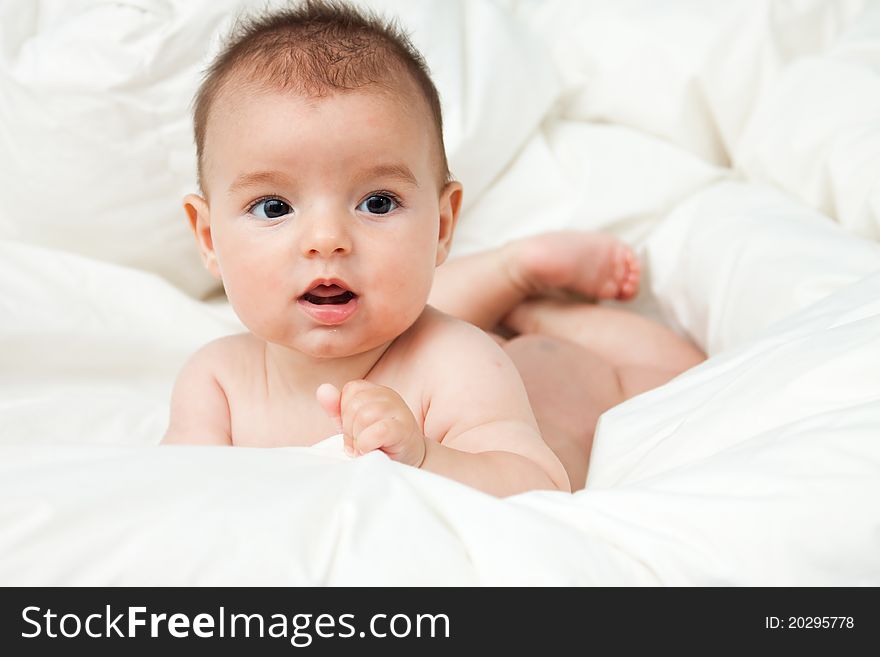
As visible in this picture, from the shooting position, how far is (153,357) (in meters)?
1.51

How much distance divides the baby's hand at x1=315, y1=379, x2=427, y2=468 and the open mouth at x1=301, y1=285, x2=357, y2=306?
6.0 inches

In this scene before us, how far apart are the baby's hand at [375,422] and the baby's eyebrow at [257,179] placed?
23 cm

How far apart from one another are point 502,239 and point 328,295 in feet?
2.46

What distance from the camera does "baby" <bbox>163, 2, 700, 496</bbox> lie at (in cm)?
100

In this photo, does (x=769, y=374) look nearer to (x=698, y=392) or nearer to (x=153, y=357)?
Answer: (x=698, y=392)

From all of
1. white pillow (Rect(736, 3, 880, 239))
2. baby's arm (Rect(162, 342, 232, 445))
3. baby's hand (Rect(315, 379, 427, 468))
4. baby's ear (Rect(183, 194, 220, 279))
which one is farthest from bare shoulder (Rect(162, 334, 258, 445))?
white pillow (Rect(736, 3, 880, 239))

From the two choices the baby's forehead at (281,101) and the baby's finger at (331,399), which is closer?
the baby's finger at (331,399)

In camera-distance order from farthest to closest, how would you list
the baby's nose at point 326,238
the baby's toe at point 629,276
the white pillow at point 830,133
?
the baby's toe at point 629,276
the white pillow at point 830,133
the baby's nose at point 326,238

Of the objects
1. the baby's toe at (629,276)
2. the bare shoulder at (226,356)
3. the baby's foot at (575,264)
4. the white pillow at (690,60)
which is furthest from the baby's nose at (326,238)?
the white pillow at (690,60)

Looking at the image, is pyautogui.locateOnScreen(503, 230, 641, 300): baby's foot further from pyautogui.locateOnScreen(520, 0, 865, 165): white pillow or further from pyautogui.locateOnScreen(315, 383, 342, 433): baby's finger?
pyautogui.locateOnScreen(315, 383, 342, 433): baby's finger

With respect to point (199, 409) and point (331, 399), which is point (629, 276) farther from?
point (331, 399)

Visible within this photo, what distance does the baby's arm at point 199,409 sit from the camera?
1.19 metres
